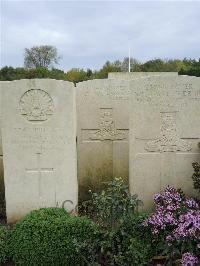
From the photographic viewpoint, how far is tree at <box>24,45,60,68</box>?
132 ft

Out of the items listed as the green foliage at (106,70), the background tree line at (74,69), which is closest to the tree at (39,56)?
the background tree line at (74,69)

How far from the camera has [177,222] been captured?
420 centimetres

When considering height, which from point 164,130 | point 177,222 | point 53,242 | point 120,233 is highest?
point 164,130

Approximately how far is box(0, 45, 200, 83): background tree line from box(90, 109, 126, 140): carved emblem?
20949 millimetres

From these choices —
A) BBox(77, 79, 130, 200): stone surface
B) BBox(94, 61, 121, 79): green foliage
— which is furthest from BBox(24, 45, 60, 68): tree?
BBox(77, 79, 130, 200): stone surface

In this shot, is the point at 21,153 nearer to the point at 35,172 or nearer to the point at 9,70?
the point at 35,172

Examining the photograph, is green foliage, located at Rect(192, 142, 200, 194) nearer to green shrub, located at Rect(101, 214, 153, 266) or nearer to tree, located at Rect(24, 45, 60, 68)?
green shrub, located at Rect(101, 214, 153, 266)

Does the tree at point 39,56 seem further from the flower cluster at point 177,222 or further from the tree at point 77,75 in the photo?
the flower cluster at point 177,222

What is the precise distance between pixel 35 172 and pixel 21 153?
0.31 metres

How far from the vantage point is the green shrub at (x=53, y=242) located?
4.43 m

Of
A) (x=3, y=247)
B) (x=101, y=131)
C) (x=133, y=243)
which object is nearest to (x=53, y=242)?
(x=3, y=247)

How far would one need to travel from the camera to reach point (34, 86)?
5.11 meters

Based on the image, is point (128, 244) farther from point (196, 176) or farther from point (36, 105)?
point (36, 105)

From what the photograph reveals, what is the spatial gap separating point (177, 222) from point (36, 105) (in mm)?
2269
